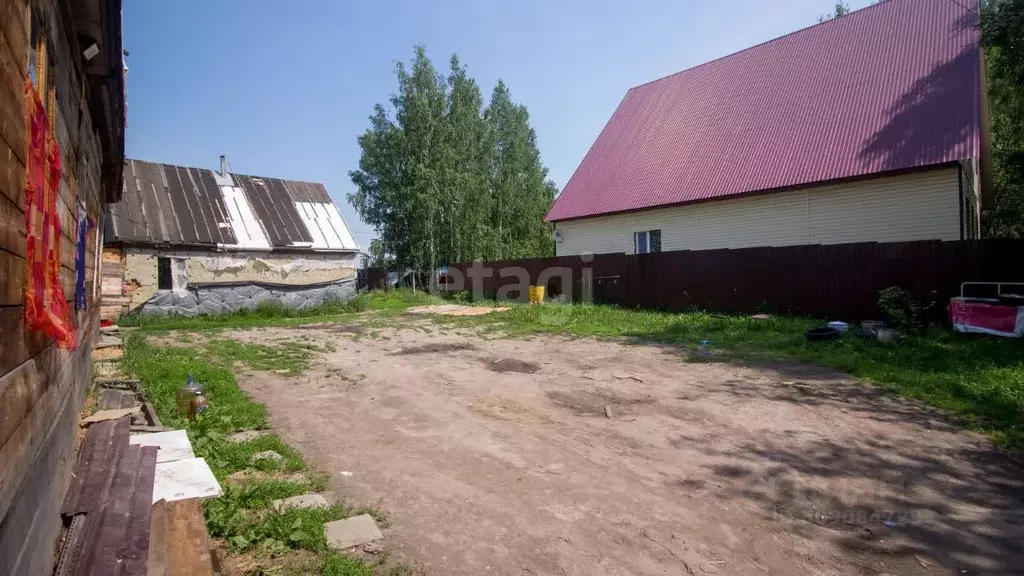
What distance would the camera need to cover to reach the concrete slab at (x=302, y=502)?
3472 millimetres

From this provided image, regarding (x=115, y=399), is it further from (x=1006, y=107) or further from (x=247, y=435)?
(x=1006, y=107)

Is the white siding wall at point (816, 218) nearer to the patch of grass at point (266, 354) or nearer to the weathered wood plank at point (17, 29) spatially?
the patch of grass at point (266, 354)

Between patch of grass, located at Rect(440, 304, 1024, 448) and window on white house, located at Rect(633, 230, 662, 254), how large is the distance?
156 inches

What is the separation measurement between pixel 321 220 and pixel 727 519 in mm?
20641

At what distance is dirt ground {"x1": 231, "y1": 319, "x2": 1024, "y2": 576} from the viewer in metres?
3.09

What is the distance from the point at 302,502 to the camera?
355 centimetres

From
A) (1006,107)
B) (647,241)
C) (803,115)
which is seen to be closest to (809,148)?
(803,115)

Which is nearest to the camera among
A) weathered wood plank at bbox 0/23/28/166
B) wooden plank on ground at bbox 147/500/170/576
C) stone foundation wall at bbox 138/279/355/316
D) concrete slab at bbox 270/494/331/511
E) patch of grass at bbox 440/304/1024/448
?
weathered wood plank at bbox 0/23/28/166

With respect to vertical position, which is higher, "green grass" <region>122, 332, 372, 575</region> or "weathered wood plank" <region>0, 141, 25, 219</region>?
"weathered wood plank" <region>0, 141, 25, 219</region>

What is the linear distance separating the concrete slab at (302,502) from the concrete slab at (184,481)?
384 mm

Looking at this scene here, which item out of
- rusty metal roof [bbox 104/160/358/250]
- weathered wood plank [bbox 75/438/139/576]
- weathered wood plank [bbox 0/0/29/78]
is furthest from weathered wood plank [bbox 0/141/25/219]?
rusty metal roof [bbox 104/160/358/250]

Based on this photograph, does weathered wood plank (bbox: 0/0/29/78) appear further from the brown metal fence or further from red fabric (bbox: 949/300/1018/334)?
the brown metal fence

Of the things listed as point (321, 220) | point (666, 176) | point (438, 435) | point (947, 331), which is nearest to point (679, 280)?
point (666, 176)

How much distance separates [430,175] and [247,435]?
21182 mm
